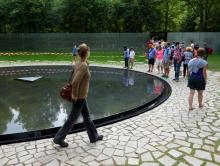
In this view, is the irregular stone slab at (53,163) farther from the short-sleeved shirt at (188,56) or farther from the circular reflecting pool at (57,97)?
the short-sleeved shirt at (188,56)

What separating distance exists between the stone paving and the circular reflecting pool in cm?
109

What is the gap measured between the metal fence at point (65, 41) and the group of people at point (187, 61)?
14431mm

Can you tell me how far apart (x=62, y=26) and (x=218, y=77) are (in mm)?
24867

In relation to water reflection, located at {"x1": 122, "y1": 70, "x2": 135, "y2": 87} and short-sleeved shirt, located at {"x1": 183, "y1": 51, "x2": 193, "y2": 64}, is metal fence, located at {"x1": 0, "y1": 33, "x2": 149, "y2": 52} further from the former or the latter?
short-sleeved shirt, located at {"x1": 183, "y1": 51, "x2": 193, "y2": 64}

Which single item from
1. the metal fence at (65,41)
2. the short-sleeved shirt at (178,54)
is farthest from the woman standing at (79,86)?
the metal fence at (65,41)

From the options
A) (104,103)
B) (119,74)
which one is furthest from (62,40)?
(104,103)

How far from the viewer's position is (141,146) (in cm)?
586

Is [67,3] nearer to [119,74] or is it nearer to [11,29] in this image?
[11,29]

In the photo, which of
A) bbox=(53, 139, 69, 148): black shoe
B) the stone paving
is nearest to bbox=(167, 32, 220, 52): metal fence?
the stone paving

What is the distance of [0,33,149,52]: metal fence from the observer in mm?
31062

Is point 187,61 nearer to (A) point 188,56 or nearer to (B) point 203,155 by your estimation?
(A) point 188,56

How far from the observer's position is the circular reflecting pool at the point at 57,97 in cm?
801

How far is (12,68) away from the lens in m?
19.0

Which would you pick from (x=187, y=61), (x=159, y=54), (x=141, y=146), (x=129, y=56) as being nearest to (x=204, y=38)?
(x=129, y=56)
